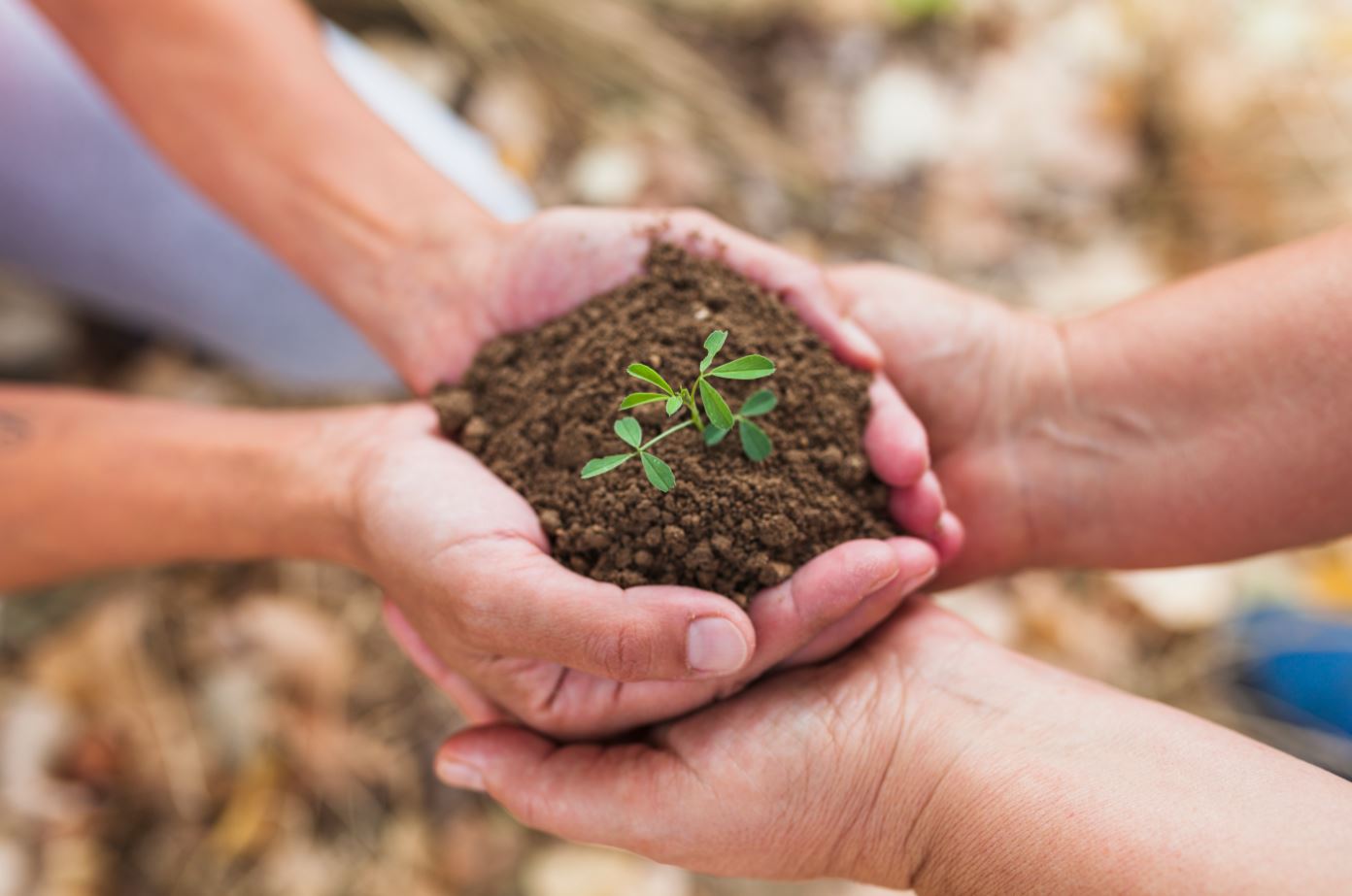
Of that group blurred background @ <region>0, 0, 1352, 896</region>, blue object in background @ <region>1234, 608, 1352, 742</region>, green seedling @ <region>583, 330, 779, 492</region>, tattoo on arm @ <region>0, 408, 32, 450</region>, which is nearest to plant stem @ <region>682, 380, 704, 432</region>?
green seedling @ <region>583, 330, 779, 492</region>

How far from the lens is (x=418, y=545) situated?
1.35 metres

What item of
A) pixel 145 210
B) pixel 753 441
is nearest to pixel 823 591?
pixel 753 441

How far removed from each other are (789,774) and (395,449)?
2.43 ft

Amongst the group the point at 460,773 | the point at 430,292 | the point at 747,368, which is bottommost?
the point at 460,773

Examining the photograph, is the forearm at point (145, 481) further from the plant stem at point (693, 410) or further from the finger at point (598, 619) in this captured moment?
the plant stem at point (693, 410)

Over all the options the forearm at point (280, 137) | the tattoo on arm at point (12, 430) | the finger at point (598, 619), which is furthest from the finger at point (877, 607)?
the tattoo on arm at point (12, 430)

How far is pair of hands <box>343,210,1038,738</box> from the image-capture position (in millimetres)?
1244

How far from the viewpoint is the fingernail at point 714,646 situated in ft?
4.01

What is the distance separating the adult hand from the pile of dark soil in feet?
0.15

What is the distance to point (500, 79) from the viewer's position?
2.90m

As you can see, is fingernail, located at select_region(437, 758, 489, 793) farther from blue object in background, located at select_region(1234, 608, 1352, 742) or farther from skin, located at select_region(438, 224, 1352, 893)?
blue object in background, located at select_region(1234, 608, 1352, 742)

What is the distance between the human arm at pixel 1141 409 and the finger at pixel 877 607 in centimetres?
36

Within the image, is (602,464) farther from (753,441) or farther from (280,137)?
(280,137)

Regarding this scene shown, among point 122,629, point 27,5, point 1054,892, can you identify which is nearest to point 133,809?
point 122,629
